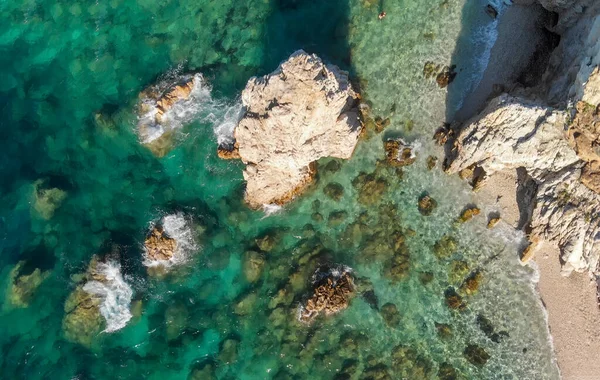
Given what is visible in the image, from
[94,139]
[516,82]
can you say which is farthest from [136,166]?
[516,82]

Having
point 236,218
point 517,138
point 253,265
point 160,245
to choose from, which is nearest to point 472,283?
point 517,138

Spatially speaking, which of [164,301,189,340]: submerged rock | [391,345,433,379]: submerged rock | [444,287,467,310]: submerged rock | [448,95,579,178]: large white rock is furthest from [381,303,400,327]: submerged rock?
[164,301,189,340]: submerged rock

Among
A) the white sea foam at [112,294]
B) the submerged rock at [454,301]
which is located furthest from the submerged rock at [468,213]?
the white sea foam at [112,294]

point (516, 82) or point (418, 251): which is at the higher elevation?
point (516, 82)

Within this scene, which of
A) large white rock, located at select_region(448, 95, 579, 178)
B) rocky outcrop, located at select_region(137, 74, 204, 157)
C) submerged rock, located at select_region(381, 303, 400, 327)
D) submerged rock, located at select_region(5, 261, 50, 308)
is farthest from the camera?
Answer: rocky outcrop, located at select_region(137, 74, 204, 157)

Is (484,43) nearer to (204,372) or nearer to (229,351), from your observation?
(229,351)

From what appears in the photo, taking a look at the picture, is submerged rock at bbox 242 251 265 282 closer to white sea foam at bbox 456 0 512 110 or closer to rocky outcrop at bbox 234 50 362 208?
rocky outcrop at bbox 234 50 362 208

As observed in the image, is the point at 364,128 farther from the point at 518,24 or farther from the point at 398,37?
the point at 518,24
